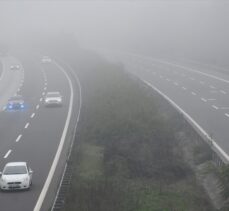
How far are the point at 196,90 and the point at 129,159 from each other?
24720 millimetres

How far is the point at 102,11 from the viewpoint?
18450 centimetres

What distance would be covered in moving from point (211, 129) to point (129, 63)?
50566mm

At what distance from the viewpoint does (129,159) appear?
29.7 meters

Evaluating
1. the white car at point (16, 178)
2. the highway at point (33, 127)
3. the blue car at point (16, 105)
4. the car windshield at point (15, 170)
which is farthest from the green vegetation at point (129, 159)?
the blue car at point (16, 105)

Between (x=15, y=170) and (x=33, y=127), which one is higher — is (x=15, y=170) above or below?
above

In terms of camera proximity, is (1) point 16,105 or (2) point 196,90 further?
(2) point 196,90

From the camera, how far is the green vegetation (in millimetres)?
21500

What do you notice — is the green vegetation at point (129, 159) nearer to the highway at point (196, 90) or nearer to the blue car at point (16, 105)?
the highway at point (196, 90)

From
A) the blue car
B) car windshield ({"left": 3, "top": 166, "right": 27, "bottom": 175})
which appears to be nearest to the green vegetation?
car windshield ({"left": 3, "top": 166, "right": 27, "bottom": 175})

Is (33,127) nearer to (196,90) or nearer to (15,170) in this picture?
(196,90)

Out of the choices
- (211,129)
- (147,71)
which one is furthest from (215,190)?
(147,71)

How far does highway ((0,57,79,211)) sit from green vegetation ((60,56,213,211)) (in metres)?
1.50

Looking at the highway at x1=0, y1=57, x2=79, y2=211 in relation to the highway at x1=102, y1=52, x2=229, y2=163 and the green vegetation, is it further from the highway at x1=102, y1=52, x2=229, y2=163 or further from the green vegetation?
the highway at x1=102, y1=52, x2=229, y2=163

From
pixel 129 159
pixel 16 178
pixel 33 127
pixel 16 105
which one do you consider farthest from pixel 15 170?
pixel 16 105
